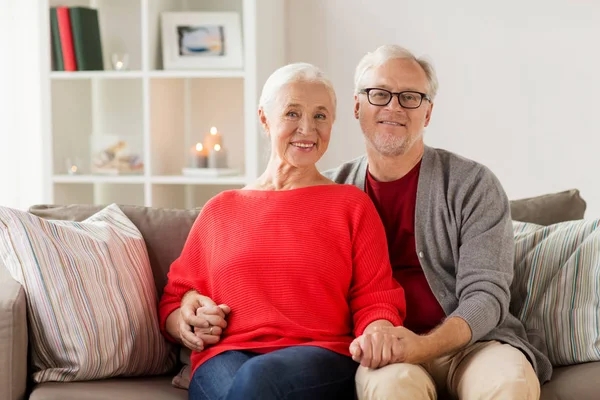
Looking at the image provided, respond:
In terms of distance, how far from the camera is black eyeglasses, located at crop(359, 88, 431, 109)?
2.19 meters

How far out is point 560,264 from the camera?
2197 mm

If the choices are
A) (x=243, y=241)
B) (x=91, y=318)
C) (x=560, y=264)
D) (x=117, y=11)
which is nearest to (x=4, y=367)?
(x=91, y=318)

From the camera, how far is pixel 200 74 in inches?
136

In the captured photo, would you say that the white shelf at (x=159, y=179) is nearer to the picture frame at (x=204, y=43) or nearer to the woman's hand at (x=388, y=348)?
the picture frame at (x=204, y=43)

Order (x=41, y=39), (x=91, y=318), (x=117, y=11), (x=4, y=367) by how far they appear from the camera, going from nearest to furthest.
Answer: (x=4, y=367) < (x=91, y=318) < (x=41, y=39) < (x=117, y=11)

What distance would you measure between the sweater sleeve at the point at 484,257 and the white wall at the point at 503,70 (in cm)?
141

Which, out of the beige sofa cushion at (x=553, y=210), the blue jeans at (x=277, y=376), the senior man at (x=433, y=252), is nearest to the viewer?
the blue jeans at (x=277, y=376)

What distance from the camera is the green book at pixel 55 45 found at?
3.50m

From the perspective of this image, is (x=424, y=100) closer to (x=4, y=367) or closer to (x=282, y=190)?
(x=282, y=190)

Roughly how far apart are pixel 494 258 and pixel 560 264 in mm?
267

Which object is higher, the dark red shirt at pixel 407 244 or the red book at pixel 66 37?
the red book at pixel 66 37

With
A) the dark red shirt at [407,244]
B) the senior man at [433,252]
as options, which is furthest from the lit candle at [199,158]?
the dark red shirt at [407,244]

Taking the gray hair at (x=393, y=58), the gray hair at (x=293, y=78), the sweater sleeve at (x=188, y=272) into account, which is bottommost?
the sweater sleeve at (x=188, y=272)

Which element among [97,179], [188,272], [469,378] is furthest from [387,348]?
[97,179]
